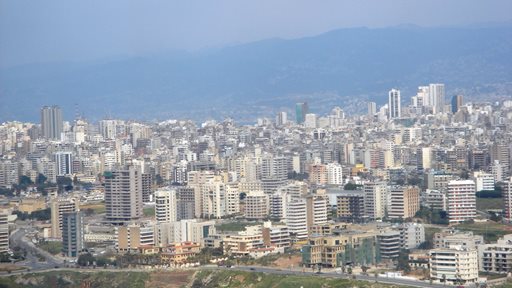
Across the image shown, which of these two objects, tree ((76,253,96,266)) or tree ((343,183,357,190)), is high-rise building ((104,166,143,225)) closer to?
tree ((343,183,357,190))

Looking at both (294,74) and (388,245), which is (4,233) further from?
(294,74)

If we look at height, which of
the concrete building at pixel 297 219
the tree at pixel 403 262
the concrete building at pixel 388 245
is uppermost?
the concrete building at pixel 297 219

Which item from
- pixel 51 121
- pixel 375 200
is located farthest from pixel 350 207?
pixel 51 121

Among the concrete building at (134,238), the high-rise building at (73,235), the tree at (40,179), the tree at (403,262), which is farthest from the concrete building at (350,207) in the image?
the tree at (40,179)

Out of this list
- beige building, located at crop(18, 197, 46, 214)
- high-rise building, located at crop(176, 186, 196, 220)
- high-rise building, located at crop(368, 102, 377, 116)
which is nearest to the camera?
high-rise building, located at crop(176, 186, 196, 220)

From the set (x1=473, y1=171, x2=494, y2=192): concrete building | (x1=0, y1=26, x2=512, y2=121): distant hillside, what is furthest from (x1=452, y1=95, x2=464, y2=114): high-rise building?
(x1=473, y1=171, x2=494, y2=192): concrete building

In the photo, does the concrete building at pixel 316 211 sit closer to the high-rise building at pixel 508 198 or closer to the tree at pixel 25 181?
the high-rise building at pixel 508 198
